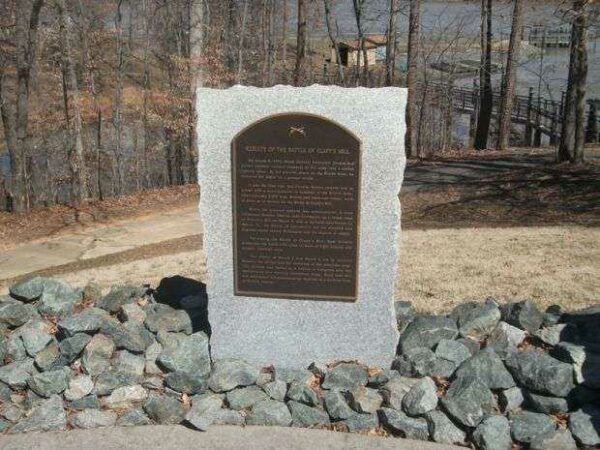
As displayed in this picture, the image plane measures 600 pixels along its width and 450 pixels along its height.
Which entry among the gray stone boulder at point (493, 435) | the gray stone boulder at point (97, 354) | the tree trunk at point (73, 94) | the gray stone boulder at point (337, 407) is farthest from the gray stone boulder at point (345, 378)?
the tree trunk at point (73, 94)

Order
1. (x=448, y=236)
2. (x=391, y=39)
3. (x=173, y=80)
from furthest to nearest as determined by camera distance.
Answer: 1. (x=173, y=80)
2. (x=391, y=39)
3. (x=448, y=236)

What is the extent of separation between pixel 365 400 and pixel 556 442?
1.26 m

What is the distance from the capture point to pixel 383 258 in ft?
16.4

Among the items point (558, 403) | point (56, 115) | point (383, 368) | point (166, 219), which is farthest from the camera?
point (56, 115)

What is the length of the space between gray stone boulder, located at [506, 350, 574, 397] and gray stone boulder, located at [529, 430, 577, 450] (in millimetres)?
311

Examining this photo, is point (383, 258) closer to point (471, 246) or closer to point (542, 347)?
point (542, 347)

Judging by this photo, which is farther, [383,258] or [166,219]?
[166,219]

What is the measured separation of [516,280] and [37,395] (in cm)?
493

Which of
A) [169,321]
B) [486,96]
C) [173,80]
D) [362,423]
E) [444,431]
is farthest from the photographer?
[173,80]

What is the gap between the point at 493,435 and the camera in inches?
174

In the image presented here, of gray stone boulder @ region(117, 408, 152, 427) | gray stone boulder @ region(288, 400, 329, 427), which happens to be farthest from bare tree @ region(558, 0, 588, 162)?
gray stone boulder @ region(117, 408, 152, 427)

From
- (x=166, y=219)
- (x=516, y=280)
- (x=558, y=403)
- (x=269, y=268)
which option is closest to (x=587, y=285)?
(x=516, y=280)

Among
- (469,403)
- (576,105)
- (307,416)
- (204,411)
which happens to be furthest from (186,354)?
(576,105)

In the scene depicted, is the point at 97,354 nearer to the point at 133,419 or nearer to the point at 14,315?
the point at 133,419
